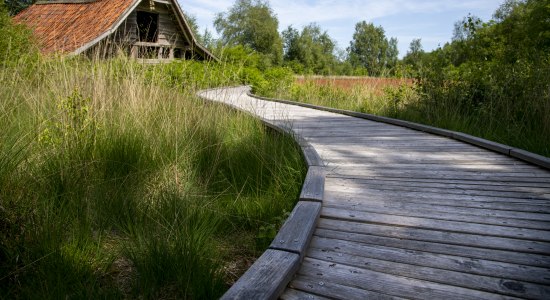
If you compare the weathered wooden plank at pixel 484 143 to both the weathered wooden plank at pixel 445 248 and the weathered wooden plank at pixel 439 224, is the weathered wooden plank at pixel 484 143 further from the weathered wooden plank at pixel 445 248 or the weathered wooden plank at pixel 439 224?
the weathered wooden plank at pixel 445 248

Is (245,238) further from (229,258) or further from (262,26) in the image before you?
(262,26)

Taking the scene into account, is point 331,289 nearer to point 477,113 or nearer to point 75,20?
point 477,113

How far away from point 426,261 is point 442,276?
14 centimetres

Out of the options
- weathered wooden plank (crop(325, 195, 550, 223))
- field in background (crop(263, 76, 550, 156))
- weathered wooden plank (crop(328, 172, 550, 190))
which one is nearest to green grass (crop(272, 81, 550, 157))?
field in background (crop(263, 76, 550, 156))

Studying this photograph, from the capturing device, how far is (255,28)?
49719mm

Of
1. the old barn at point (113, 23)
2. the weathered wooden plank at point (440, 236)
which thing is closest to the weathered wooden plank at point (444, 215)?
the weathered wooden plank at point (440, 236)

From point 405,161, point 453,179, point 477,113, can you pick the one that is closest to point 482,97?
point 477,113

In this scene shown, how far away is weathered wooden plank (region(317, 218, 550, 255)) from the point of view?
203 cm

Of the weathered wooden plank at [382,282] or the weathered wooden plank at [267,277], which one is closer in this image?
the weathered wooden plank at [267,277]

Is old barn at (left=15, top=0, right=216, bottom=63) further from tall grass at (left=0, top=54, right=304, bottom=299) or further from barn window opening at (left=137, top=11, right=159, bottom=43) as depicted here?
tall grass at (left=0, top=54, right=304, bottom=299)

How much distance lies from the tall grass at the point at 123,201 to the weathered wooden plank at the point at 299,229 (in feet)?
1.16

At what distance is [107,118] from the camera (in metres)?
3.80

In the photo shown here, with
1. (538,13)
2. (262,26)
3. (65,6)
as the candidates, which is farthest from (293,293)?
(262,26)

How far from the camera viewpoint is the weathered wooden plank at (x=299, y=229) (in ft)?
6.31
